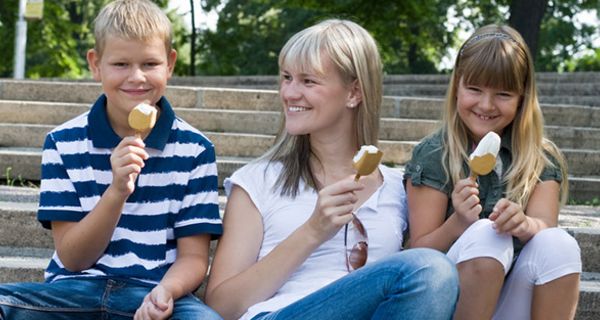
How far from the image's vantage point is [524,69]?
3.25 metres

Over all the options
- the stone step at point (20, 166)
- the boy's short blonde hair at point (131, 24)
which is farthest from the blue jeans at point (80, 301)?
the stone step at point (20, 166)

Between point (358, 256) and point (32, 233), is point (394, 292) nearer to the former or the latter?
point (358, 256)

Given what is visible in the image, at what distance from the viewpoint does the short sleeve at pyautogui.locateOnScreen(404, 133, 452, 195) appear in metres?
3.18

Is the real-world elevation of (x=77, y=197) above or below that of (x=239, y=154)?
above

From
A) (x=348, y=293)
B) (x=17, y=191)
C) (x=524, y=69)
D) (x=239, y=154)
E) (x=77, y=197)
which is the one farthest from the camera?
(x=239, y=154)

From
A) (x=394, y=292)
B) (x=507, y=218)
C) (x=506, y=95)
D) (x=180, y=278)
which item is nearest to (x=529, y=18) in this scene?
(x=506, y=95)

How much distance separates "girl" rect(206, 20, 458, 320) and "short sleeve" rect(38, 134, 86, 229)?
1.59ft

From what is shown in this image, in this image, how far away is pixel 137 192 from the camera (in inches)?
122

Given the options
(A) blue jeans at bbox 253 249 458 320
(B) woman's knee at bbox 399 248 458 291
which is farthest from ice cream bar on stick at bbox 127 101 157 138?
(B) woman's knee at bbox 399 248 458 291

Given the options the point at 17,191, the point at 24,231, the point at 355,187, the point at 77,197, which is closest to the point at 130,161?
the point at 77,197

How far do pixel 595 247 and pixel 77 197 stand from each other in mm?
2251

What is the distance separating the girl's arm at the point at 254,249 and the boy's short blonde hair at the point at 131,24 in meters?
0.57

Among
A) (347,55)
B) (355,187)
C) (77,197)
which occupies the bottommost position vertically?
(77,197)

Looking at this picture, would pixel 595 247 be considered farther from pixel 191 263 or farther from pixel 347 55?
pixel 191 263
